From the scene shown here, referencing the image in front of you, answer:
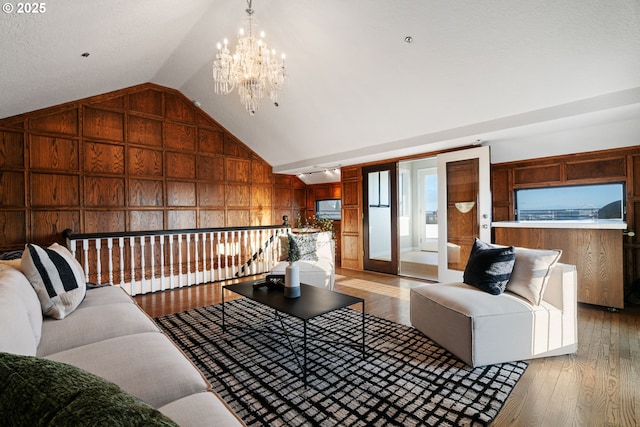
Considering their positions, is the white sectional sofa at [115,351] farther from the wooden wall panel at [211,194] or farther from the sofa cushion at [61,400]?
the wooden wall panel at [211,194]

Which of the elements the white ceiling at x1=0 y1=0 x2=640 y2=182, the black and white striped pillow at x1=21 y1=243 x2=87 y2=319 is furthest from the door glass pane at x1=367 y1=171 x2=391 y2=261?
the black and white striped pillow at x1=21 y1=243 x2=87 y2=319

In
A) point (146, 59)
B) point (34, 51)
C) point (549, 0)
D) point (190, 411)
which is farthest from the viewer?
point (146, 59)

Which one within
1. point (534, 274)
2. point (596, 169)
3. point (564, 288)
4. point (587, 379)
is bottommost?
point (587, 379)

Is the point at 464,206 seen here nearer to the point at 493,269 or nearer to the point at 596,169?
the point at 596,169

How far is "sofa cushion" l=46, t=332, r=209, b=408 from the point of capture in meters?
1.25

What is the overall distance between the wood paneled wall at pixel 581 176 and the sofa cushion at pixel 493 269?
7.76 feet

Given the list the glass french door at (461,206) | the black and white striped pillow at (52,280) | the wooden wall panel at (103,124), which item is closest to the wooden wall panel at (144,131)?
the wooden wall panel at (103,124)

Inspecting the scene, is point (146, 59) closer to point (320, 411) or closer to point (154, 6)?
point (154, 6)

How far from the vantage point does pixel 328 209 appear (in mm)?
7488

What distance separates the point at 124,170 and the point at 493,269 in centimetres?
561

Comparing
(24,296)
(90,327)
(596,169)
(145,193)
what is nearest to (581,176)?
(596,169)

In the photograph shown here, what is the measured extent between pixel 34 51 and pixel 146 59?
1600 millimetres

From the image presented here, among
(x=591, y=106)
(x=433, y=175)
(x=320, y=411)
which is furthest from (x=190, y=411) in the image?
(x=433, y=175)

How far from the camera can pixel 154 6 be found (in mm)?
2953
